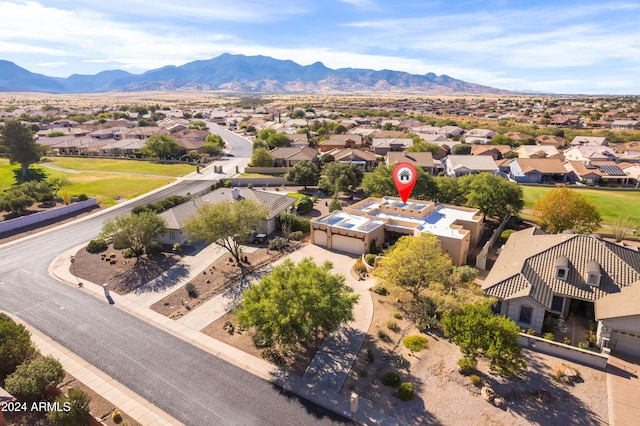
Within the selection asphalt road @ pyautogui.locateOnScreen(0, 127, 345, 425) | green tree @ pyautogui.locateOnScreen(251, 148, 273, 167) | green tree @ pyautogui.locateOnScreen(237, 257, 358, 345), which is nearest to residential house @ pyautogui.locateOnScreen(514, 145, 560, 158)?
green tree @ pyautogui.locateOnScreen(251, 148, 273, 167)

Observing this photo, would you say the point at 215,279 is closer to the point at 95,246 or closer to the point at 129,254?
the point at 129,254

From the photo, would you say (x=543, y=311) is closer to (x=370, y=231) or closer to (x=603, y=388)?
(x=603, y=388)

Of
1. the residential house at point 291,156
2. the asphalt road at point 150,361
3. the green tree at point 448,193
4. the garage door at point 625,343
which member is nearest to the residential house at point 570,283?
the garage door at point 625,343

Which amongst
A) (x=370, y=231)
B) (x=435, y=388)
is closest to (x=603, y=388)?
(x=435, y=388)

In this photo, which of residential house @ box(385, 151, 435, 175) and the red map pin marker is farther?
residential house @ box(385, 151, 435, 175)

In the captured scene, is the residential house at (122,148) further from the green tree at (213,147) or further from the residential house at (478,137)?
the residential house at (478,137)

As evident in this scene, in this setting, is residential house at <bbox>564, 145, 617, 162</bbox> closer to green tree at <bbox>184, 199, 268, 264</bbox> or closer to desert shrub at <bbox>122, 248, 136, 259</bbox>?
green tree at <bbox>184, 199, 268, 264</bbox>
